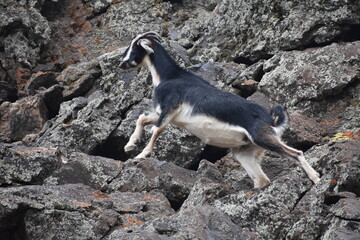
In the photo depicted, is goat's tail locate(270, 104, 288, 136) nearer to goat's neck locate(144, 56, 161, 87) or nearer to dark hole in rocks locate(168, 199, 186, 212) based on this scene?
dark hole in rocks locate(168, 199, 186, 212)

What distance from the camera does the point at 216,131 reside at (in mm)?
12648

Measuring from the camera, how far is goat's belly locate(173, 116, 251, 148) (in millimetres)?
12414

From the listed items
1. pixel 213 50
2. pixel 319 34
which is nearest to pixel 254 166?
pixel 319 34

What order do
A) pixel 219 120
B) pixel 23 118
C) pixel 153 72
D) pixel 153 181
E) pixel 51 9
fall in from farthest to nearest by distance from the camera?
1. pixel 51 9
2. pixel 23 118
3. pixel 153 72
4. pixel 219 120
5. pixel 153 181

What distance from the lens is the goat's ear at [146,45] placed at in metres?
14.5

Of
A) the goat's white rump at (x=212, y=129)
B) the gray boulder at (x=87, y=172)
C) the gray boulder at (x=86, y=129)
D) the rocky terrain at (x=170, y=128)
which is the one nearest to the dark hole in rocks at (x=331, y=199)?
the rocky terrain at (x=170, y=128)

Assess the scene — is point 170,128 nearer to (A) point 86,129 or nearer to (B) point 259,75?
(A) point 86,129

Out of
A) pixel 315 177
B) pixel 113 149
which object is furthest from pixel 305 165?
pixel 113 149

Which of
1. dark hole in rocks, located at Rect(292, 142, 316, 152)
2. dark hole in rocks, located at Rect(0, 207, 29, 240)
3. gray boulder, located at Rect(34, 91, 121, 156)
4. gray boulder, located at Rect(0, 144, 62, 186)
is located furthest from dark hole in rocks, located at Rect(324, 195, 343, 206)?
gray boulder, located at Rect(34, 91, 121, 156)

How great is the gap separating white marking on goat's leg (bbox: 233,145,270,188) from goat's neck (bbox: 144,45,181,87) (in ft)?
7.53

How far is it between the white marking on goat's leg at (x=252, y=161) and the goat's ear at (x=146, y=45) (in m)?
3.13

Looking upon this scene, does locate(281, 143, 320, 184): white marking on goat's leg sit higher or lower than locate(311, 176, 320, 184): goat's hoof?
higher

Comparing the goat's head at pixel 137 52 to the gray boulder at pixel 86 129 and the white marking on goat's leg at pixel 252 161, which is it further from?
the white marking on goat's leg at pixel 252 161

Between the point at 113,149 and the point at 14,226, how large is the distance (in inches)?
204
